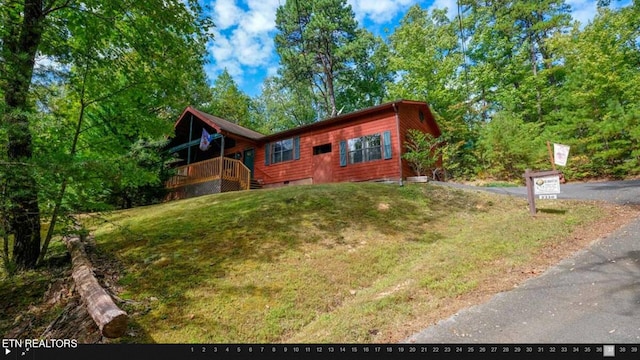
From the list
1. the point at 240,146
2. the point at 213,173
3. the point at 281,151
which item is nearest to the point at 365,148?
the point at 281,151

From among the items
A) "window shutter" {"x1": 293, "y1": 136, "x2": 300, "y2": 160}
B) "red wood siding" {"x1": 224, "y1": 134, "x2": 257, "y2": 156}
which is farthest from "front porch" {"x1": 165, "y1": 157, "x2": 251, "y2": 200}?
"window shutter" {"x1": 293, "y1": 136, "x2": 300, "y2": 160}

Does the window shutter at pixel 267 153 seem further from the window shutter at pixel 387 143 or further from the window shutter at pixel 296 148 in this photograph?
the window shutter at pixel 387 143

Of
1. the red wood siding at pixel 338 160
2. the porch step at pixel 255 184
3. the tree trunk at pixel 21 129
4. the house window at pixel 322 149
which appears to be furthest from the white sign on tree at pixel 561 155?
the porch step at pixel 255 184

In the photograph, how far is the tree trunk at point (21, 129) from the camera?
3.98 m

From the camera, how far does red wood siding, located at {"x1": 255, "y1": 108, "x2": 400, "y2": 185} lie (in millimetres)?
12644

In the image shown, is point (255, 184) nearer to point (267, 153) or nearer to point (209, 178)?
point (267, 153)

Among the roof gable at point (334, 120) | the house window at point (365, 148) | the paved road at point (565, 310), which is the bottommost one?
the paved road at point (565, 310)

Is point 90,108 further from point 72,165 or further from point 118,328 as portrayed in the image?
point 118,328

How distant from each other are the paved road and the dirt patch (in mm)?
110

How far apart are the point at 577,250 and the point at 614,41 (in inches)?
654

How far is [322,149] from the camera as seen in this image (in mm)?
14688

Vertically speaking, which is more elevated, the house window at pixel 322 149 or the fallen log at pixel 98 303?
the house window at pixel 322 149

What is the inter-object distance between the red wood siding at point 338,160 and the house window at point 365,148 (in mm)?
178

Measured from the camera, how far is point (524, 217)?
694cm
